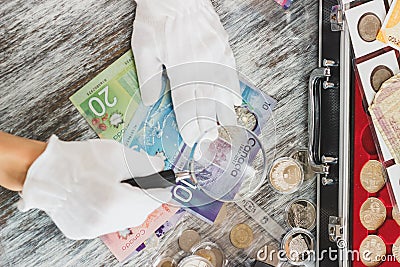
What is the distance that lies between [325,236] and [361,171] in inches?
6.8

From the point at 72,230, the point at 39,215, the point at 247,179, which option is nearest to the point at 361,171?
the point at 247,179

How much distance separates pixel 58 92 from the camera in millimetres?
1385

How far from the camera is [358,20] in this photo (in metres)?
1.29

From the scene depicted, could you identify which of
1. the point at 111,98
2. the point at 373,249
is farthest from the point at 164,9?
the point at 373,249

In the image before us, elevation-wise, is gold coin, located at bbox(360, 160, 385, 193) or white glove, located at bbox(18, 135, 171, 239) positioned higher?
white glove, located at bbox(18, 135, 171, 239)

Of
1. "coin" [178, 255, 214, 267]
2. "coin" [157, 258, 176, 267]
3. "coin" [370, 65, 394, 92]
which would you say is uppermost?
"coin" [370, 65, 394, 92]

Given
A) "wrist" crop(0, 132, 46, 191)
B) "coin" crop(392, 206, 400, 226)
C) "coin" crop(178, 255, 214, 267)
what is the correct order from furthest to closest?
"coin" crop(178, 255, 214, 267) → "coin" crop(392, 206, 400, 226) → "wrist" crop(0, 132, 46, 191)

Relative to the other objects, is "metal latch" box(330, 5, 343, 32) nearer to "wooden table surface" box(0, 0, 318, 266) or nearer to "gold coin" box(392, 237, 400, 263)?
"wooden table surface" box(0, 0, 318, 266)

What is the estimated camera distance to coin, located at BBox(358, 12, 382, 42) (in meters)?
1.28

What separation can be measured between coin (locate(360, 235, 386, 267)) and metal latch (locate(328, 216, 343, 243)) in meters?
0.05

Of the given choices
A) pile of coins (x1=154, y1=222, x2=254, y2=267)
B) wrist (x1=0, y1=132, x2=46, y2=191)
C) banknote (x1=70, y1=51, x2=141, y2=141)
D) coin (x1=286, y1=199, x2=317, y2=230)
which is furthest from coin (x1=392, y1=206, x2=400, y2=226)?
wrist (x1=0, y1=132, x2=46, y2=191)

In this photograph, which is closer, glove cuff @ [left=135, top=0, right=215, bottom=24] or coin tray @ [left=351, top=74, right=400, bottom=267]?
coin tray @ [left=351, top=74, right=400, bottom=267]

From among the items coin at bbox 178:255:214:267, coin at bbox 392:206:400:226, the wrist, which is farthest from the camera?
coin at bbox 178:255:214:267

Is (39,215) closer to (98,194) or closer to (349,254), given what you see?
(98,194)
